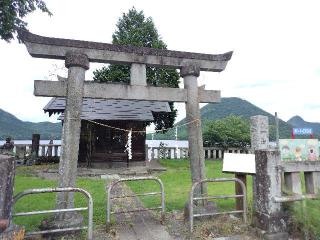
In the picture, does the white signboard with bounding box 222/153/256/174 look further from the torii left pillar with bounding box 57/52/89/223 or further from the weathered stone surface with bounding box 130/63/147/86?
the torii left pillar with bounding box 57/52/89/223

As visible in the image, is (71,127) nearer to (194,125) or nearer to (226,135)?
(194,125)

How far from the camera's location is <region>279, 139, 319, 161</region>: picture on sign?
5.69 meters

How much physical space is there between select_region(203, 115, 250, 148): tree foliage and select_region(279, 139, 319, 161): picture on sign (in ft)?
50.7

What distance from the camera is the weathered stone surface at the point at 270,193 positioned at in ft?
18.2

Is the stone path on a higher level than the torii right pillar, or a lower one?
lower

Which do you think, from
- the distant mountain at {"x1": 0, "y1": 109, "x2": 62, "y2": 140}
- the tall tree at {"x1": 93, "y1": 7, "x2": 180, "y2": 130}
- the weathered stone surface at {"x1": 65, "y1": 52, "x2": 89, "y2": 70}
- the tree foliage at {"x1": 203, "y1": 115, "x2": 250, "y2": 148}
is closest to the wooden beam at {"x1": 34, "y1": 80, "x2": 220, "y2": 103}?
the weathered stone surface at {"x1": 65, "y1": 52, "x2": 89, "y2": 70}

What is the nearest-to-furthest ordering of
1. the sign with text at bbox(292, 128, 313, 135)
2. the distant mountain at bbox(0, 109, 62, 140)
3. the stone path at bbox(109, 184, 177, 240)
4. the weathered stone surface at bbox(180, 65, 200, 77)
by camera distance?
the sign with text at bbox(292, 128, 313, 135) < the stone path at bbox(109, 184, 177, 240) < the weathered stone surface at bbox(180, 65, 200, 77) < the distant mountain at bbox(0, 109, 62, 140)

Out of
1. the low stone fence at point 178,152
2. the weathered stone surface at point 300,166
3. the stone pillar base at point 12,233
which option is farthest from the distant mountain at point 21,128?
the weathered stone surface at point 300,166

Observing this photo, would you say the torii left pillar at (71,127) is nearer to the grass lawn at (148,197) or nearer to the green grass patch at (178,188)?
the grass lawn at (148,197)

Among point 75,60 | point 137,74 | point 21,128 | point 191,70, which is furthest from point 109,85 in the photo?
point 21,128

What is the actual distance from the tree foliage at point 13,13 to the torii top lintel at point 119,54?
7842 millimetres

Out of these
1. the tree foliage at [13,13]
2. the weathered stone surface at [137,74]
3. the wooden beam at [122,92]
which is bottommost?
the wooden beam at [122,92]

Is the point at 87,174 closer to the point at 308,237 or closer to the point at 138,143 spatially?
the point at 138,143

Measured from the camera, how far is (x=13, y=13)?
549 inches
